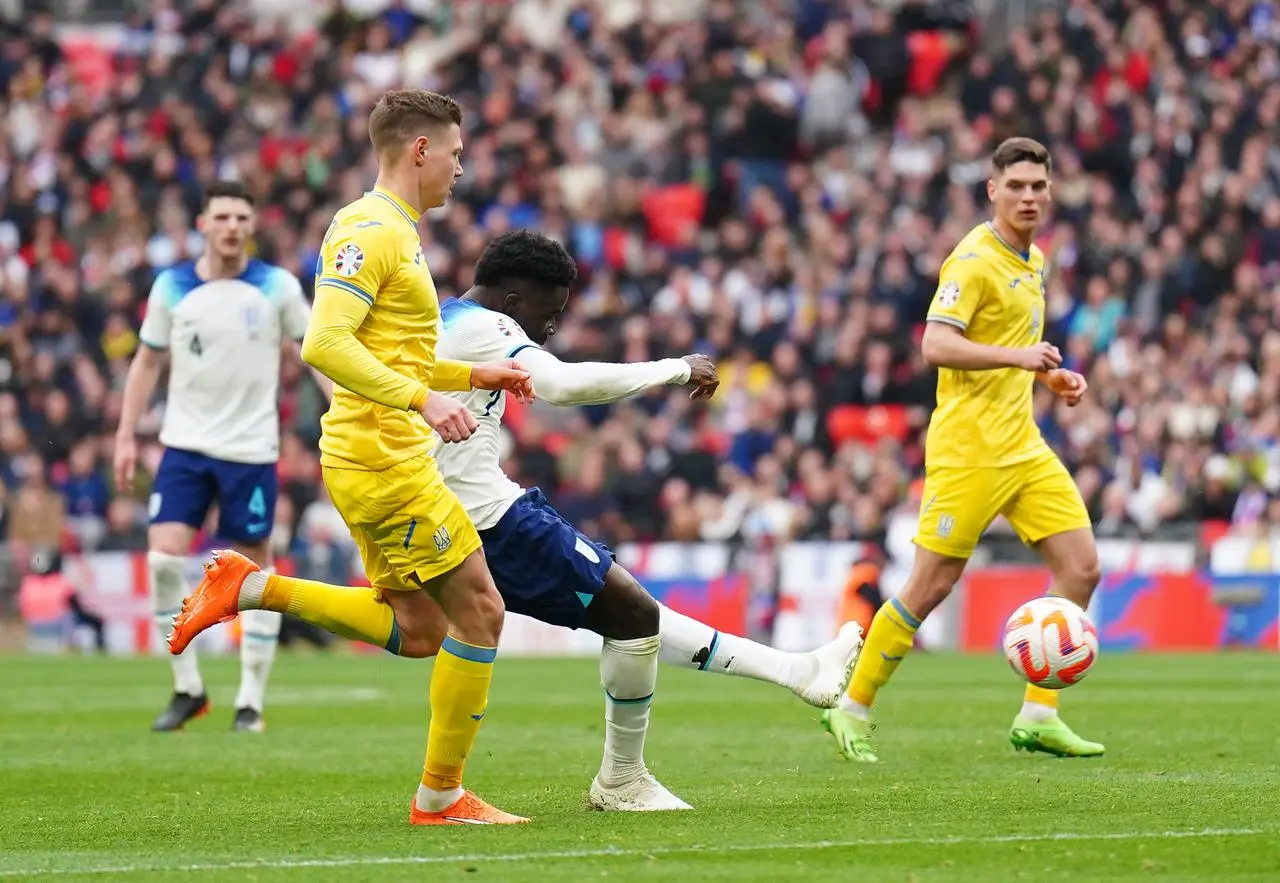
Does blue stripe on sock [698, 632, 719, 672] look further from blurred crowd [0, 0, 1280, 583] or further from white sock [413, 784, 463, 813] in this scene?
blurred crowd [0, 0, 1280, 583]

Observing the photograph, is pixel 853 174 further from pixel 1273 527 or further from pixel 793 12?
pixel 1273 527

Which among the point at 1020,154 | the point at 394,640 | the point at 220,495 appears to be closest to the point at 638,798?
the point at 394,640

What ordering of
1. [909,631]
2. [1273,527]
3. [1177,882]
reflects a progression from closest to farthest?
1. [1177,882]
2. [909,631]
3. [1273,527]

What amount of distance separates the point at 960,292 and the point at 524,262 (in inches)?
111

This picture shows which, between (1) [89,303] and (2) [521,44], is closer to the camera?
(1) [89,303]

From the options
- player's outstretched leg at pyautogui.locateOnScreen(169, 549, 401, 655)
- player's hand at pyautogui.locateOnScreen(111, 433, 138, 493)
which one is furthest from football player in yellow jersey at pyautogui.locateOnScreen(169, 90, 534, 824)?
player's hand at pyautogui.locateOnScreen(111, 433, 138, 493)

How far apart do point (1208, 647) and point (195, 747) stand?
12.1 meters

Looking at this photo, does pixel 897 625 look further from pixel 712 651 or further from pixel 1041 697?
pixel 712 651

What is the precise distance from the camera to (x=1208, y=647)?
66.7ft

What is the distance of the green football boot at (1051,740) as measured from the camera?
9648mm

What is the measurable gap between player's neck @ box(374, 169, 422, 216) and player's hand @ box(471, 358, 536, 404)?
2.02 feet

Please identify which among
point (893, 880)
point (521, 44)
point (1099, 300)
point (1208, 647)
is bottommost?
point (1208, 647)

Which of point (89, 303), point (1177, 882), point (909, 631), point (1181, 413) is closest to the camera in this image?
point (1177, 882)

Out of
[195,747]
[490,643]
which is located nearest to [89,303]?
[195,747]
